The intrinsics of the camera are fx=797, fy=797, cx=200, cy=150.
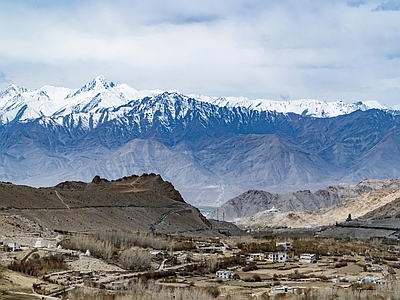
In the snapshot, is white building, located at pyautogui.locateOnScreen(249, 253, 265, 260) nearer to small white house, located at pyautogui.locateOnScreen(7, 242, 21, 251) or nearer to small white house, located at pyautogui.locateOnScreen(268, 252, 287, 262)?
small white house, located at pyautogui.locateOnScreen(268, 252, 287, 262)

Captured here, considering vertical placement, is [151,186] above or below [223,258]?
above

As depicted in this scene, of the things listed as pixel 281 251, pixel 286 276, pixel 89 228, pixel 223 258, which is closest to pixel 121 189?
pixel 89 228

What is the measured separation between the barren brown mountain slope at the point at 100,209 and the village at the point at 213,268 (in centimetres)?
1651

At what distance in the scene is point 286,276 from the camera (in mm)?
90312

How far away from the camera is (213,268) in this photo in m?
94.1

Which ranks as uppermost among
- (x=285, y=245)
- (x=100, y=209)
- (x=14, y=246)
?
(x=100, y=209)

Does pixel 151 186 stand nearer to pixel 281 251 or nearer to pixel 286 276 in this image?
pixel 281 251

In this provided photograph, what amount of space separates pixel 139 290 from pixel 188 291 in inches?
185

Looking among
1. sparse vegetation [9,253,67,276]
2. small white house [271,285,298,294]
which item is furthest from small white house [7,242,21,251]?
small white house [271,285,298,294]

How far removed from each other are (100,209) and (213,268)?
173ft

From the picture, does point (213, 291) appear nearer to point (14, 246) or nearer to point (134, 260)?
point (134, 260)

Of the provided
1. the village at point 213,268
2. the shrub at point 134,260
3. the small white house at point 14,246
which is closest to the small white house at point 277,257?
the village at point 213,268

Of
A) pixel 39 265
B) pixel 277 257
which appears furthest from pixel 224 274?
pixel 39 265

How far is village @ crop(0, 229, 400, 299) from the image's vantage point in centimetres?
7575
